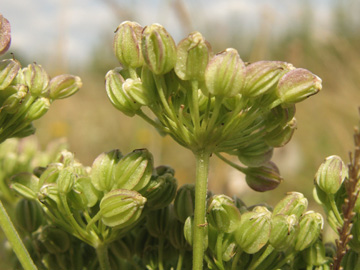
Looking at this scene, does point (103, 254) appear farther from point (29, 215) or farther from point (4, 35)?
point (4, 35)

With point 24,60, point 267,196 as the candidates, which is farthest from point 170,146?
point 24,60

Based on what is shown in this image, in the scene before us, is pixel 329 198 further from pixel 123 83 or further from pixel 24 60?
pixel 24 60

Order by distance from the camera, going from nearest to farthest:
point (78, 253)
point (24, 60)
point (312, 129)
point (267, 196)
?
1. point (78, 253)
2. point (267, 196)
3. point (312, 129)
4. point (24, 60)

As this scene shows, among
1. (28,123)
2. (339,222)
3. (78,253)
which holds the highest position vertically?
(28,123)

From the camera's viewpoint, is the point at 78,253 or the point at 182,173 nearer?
the point at 78,253

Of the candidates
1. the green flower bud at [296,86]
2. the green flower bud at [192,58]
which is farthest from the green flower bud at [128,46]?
the green flower bud at [296,86]

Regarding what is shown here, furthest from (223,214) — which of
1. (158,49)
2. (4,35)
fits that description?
(4,35)
